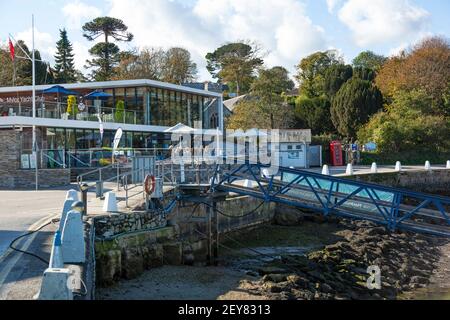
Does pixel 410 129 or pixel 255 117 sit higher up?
pixel 255 117

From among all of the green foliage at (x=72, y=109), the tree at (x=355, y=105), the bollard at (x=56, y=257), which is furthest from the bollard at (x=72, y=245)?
the tree at (x=355, y=105)

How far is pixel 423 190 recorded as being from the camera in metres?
35.9

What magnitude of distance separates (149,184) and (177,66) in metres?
53.4

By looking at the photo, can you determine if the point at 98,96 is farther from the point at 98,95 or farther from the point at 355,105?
the point at 355,105

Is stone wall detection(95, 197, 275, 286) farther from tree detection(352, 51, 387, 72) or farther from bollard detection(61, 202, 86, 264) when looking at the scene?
tree detection(352, 51, 387, 72)

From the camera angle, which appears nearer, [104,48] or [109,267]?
[109,267]

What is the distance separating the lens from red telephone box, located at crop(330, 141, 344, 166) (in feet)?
136

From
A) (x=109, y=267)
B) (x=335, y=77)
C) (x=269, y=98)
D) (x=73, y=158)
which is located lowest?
(x=109, y=267)

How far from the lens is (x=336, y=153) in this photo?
41719 mm

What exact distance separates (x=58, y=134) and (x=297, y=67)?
45400 mm

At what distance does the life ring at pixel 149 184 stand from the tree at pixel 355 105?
38.6m

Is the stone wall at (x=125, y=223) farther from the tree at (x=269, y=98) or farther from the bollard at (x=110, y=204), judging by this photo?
the tree at (x=269, y=98)

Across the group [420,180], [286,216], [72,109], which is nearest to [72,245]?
[286,216]
